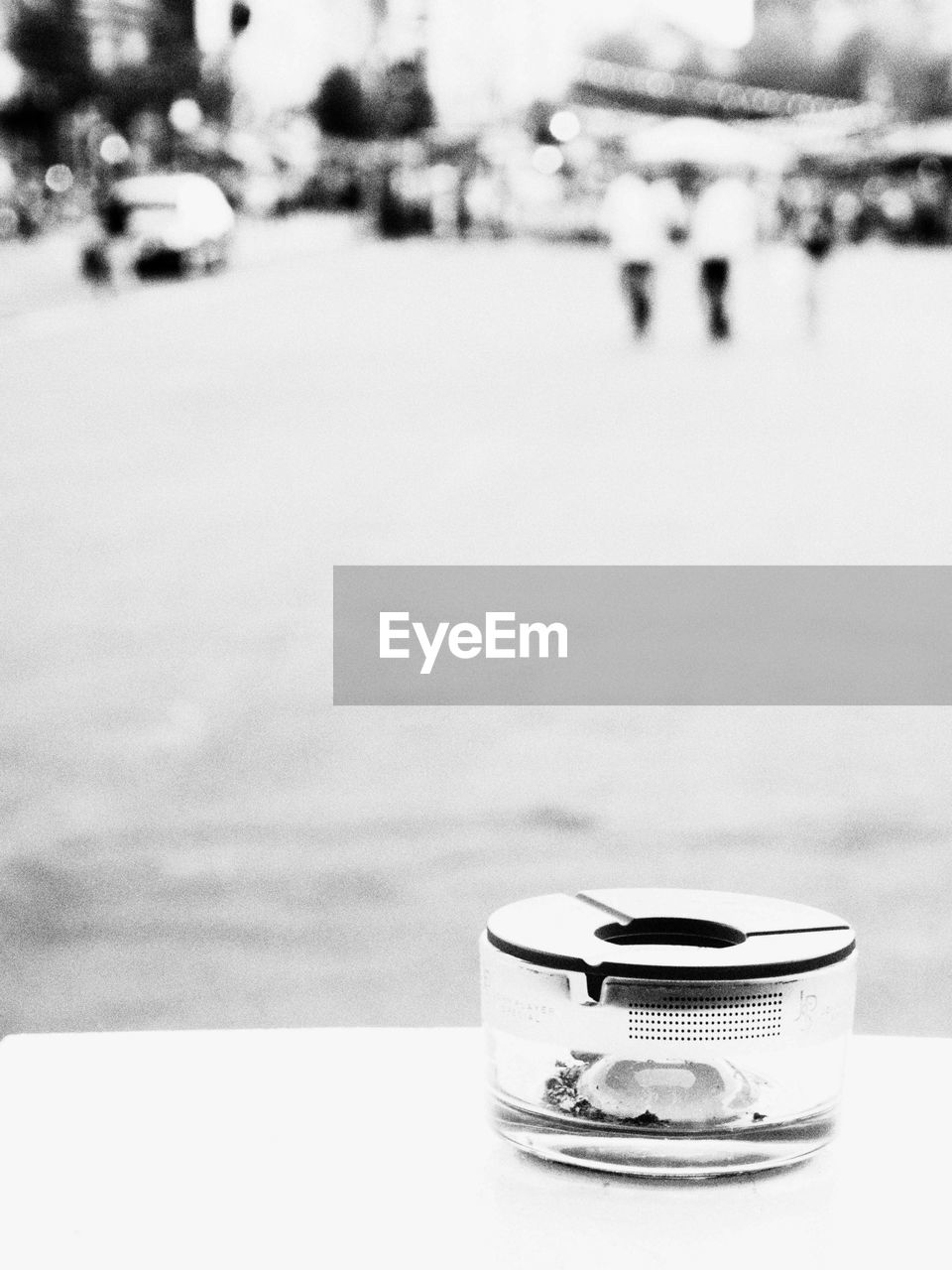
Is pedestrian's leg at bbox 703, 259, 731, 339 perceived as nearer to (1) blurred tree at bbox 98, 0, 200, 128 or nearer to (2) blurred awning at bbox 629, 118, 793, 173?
(2) blurred awning at bbox 629, 118, 793, 173

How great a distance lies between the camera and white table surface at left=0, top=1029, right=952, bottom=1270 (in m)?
0.56

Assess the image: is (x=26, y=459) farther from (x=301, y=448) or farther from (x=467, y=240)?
(x=467, y=240)

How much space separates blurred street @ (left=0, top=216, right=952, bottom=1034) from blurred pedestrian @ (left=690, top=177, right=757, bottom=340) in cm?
10

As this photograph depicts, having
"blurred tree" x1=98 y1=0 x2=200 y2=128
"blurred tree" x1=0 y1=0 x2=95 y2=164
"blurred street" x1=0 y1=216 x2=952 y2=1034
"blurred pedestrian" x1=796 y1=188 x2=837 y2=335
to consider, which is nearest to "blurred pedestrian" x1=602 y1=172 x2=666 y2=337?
"blurred street" x1=0 y1=216 x2=952 y2=1034

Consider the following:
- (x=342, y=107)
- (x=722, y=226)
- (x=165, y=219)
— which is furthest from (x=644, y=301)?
(x=342, y=107)

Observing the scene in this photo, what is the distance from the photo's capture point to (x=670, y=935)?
0.64m

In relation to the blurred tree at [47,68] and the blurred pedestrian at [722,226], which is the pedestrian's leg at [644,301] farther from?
the blurred tree at [47,68]

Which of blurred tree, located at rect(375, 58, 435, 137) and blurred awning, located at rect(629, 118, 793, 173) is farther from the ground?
blurred tree, located at rect(375, 58, 435, 137)

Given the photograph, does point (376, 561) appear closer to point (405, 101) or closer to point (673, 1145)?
point (405, 101)

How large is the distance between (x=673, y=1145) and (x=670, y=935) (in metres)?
0.08

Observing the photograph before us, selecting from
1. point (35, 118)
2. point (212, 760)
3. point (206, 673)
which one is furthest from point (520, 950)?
point (206, 673)

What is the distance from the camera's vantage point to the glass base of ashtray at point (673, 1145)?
588mm

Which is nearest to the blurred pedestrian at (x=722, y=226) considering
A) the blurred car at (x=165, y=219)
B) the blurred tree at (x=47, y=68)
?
the blurred car at (x=165, y=219)

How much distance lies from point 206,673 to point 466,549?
3.02 ft
